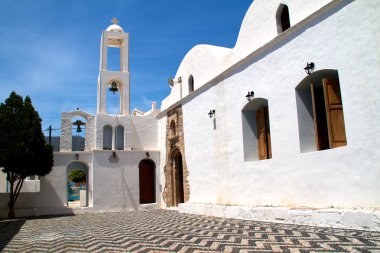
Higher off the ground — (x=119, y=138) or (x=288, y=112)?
(x=119, y=138)

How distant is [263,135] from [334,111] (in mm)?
2451

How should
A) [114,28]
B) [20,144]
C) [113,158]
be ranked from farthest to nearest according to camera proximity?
[114,28] → [113,158] → [20,144]

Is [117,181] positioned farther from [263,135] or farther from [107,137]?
[263,135]

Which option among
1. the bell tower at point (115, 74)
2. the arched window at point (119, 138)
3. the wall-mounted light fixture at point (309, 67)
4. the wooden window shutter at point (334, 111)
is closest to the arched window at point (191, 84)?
the bell tower at point (115, 74)

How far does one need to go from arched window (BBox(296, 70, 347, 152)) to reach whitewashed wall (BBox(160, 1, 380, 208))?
19cm

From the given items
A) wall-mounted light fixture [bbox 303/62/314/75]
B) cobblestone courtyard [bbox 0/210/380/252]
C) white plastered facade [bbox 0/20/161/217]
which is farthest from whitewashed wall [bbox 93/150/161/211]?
wall-mounted light fixture [bbox 303/62/314/75]

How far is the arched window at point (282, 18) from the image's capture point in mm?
7860

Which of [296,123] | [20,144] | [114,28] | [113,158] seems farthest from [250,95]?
[114,28]

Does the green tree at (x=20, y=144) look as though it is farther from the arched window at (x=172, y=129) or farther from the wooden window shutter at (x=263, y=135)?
the wooden window shutter at (x=263, y=135)

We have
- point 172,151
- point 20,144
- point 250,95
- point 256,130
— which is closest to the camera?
point 250,95

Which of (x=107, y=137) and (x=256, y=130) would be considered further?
(x=107, y=137)

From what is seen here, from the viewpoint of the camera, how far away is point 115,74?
48.1ft

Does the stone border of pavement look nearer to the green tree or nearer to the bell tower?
the green tree

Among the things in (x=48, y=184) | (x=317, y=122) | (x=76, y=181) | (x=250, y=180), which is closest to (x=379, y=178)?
(x=317, y=122)
